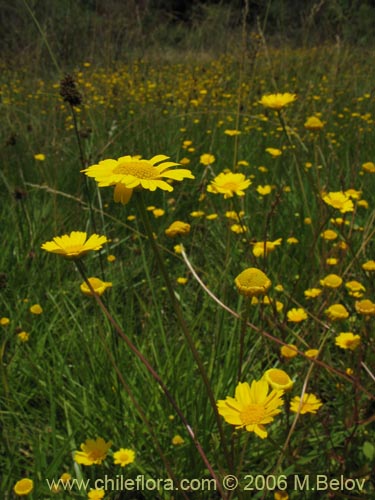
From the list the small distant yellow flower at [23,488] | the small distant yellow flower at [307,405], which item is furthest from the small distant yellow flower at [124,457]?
the small distant yellow flower at [307,405]

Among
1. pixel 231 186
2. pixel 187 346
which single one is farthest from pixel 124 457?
pixel 231 186

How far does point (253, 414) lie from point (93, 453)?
0.39 m

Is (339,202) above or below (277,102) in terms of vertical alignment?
below

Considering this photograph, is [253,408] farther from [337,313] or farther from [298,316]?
[298,316]

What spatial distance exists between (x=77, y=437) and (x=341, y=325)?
29.4 inches

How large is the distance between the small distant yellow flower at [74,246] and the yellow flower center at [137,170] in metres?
0.11

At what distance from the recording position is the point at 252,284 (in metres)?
0.60

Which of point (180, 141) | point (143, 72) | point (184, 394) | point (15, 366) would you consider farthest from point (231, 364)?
point (143, 72)

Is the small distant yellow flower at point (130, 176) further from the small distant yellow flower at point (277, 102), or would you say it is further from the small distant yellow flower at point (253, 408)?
the small distant yellow flower at point (277, 102)

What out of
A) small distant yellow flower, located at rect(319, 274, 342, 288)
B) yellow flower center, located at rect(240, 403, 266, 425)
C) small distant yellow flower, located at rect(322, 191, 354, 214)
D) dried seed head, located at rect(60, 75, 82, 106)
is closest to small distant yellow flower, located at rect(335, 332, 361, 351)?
small distant yellow flower, located at rect(319, 274, 342, 288)

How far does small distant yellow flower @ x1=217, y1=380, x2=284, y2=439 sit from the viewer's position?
596mm

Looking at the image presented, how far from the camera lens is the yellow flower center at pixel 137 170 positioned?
0.55 metres

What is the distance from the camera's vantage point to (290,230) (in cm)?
177

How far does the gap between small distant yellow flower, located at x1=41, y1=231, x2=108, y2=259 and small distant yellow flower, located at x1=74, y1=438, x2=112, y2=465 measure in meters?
0.40
